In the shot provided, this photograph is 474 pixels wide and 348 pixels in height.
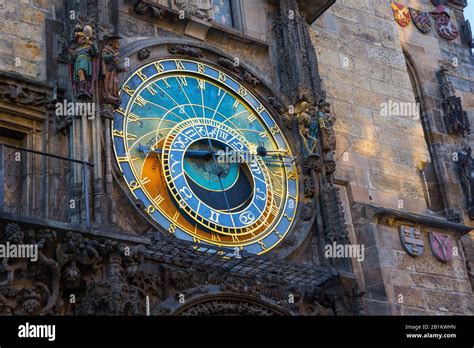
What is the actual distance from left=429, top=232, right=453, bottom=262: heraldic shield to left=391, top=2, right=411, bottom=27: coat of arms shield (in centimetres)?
Result: 451

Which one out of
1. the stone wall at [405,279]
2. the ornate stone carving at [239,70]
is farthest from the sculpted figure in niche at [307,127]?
the stone wall at [405,279]

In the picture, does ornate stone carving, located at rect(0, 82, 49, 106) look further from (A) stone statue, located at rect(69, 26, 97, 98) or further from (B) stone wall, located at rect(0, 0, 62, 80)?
(A) stone statue, located at rect(69, 26, 97, 98)

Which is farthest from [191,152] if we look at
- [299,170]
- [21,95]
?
[21,95]

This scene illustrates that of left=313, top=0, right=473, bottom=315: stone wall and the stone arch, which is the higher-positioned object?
left=313, top=0, right=473, bottom=315: stone wall

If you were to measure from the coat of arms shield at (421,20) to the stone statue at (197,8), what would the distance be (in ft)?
16.8

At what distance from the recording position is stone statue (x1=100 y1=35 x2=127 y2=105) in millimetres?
10688

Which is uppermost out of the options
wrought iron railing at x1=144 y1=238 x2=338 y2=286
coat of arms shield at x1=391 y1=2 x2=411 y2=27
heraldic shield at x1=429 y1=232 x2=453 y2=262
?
coat of arms shield at x1=391 y1=2 x2=411 y2=27

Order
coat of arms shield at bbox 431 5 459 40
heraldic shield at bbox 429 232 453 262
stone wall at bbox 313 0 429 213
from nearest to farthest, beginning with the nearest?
heraldic shield at bbox 429 232 453 262, stone wall at bbox 313 0 429 213, coat of arms shield at bbox 431 5 459 40

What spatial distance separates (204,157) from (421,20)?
261 inches

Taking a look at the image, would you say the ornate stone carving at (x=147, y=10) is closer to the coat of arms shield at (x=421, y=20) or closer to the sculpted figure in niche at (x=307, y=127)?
the sculpted figure in niche at (x=307, y=127)

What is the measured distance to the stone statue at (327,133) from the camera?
12.3 metres

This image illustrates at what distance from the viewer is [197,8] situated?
12.4m

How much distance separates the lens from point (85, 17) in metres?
11.0

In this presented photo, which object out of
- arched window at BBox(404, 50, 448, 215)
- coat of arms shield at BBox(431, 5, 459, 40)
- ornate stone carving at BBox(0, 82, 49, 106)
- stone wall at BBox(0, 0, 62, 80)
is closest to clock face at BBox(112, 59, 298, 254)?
ornate stone carving at BBox(0, 82, 49, 106)
